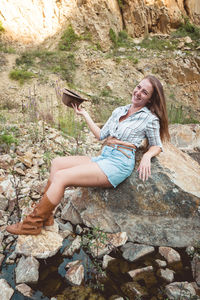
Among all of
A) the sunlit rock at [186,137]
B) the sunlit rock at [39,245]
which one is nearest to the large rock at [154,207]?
the sunlit rock at [39,245]

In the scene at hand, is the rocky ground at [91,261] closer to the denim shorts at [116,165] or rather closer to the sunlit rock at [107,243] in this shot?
the sunlit rock at [107,243]

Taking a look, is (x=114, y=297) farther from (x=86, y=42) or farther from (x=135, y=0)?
(x=135, y=0)

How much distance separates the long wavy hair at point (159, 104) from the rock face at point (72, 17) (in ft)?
47.9

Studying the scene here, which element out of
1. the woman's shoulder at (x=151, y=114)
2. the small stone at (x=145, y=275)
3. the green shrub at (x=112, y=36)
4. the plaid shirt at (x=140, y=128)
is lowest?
the small stone at (x=145, y=275)

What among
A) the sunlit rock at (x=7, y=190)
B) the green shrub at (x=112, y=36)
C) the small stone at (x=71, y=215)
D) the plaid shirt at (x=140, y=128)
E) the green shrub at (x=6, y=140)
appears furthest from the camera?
the green shrub at (x=112, y=36)

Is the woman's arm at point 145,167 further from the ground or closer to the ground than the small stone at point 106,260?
further from the ground

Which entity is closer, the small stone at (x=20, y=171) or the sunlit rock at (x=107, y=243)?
the sunlit rock at (x=107, y=243)

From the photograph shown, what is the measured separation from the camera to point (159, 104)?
2.36 metres

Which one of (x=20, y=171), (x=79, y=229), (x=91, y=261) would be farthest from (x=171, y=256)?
(x=20, y=171)

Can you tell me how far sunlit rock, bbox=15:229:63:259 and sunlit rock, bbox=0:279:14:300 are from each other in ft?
0.99

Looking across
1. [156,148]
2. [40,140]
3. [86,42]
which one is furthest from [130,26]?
[156,148]

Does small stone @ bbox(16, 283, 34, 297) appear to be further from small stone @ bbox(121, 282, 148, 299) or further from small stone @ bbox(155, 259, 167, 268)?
small stone @ bbox(155, 259, 167, 268)

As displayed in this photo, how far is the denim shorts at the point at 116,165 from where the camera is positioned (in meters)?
2.13

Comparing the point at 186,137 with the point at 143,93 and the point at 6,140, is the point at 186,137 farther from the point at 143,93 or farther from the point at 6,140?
the point at 6,140
